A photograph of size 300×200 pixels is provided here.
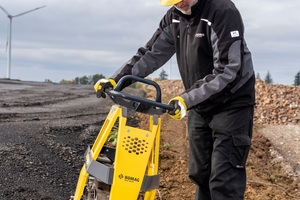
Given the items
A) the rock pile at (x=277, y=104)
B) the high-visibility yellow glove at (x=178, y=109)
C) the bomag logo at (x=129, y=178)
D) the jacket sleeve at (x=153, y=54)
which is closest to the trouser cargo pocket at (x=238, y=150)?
the high-visibility yellow glove at (x=178, y=109)

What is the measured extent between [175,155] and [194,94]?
10.5ft

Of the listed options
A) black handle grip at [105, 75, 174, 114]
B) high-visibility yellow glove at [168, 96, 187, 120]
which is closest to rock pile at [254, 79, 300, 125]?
high-visibility yellow glove at [168, 96, 187, 120]

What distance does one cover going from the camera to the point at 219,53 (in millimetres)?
3613

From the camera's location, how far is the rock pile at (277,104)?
11.9 meters

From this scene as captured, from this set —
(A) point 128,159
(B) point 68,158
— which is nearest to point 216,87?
(A) point 128,159

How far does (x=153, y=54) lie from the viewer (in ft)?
14.0

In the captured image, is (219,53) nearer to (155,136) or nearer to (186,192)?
(155,136)

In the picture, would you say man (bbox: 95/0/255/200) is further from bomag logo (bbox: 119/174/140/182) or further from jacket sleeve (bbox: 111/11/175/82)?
bomag logo (bbox: 119/174/140/182)

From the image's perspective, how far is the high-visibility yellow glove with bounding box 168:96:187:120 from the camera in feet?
11.3

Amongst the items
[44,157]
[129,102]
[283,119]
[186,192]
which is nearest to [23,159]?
[44,157]

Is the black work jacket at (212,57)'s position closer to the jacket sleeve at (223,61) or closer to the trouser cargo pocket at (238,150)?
the jacket sleeve at (223,61)

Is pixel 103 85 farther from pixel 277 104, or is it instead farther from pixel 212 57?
pixel 277 104

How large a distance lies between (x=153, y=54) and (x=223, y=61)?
820mm

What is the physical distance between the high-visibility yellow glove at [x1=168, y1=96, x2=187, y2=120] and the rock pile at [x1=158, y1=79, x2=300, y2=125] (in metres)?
8.56
